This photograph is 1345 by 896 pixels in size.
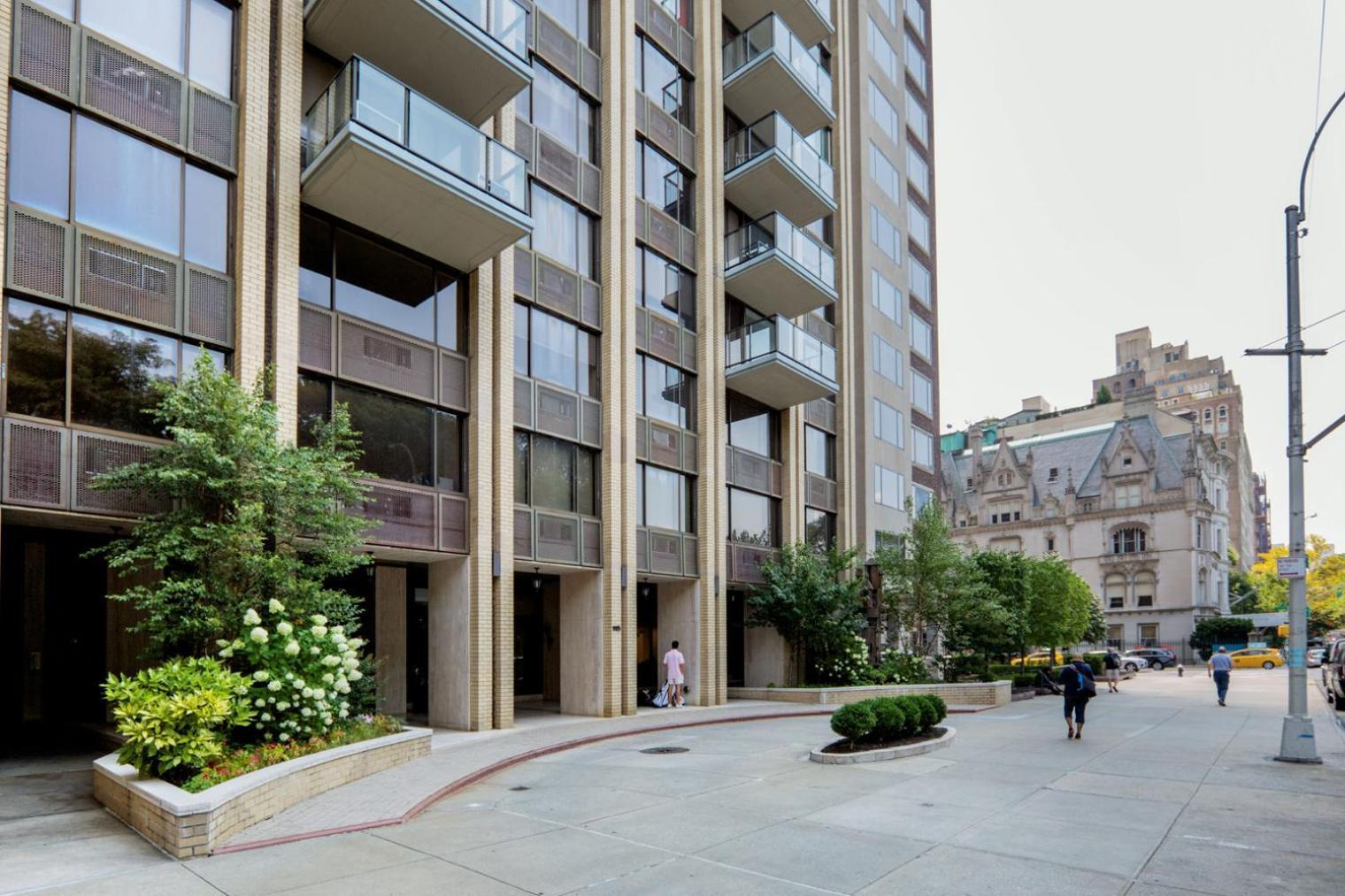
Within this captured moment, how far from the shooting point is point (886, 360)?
37688mm

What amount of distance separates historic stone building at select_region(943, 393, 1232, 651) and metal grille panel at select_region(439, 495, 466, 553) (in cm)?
6718

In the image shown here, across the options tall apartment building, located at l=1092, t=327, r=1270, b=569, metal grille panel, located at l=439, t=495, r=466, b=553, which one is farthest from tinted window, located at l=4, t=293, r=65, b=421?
tall apartment building, located at l=1092, t=327, r=1270, b=569

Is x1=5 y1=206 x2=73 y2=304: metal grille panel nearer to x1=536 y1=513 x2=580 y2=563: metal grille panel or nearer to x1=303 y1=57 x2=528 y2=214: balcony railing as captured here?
x1=303 y1=57 x2=528 y2=214: balcony railing

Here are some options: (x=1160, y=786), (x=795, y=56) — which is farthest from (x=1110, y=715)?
(x=795, y=56)

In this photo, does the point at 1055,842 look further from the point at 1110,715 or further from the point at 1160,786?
the point at 1110,715

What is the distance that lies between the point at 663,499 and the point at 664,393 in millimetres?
2794

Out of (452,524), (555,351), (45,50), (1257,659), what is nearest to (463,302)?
(555,351)

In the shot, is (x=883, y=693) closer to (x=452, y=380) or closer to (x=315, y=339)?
(x=452, y=380)

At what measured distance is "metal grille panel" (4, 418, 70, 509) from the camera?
1238cm

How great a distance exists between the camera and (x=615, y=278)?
918 inches

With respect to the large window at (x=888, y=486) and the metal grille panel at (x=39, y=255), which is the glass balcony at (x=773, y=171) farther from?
the metal grille panel at (x=39, y=255)

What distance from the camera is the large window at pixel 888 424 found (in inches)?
1420

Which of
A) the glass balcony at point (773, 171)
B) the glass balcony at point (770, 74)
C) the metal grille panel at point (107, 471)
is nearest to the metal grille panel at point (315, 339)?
the metal grille panel at point (107, 471)

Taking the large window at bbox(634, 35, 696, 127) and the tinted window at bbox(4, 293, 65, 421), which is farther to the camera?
the large window at bbox(634, 35, 696, 127)
